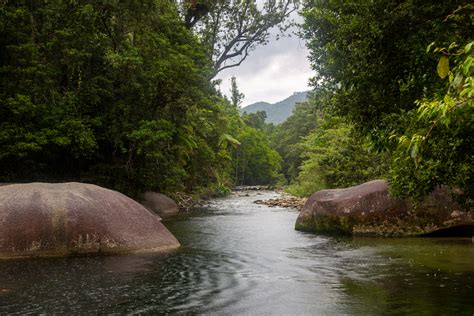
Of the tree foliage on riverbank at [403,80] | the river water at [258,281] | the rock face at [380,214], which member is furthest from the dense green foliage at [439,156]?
the rock face at [380,214]

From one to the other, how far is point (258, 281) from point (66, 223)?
4.78 m

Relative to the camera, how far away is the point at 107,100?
895 inches

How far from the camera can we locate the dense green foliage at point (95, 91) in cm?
1920

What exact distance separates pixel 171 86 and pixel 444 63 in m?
20.3

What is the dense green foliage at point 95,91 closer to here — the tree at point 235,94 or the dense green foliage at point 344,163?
the dense green foliage at point 344,163

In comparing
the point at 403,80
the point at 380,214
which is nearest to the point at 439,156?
the point at 403,80

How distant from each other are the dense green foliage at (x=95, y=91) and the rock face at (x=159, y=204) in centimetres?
71

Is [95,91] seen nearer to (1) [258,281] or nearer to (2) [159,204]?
(2) [159,204]

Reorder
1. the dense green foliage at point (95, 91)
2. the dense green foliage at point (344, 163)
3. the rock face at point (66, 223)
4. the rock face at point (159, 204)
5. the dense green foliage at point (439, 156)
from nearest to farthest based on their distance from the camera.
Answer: the dense green foliage at point (439, 156) → the rock face at point (66, 223) → the dense green foliage at point (95, 91) → the rock face at point (159, 204) → the dense green foliage at point (344, 163)

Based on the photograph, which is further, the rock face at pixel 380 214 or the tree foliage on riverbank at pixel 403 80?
the rock face at pixel 380 214

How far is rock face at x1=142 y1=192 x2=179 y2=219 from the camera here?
23.3 meters

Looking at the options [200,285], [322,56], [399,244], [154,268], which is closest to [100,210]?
[154,268]

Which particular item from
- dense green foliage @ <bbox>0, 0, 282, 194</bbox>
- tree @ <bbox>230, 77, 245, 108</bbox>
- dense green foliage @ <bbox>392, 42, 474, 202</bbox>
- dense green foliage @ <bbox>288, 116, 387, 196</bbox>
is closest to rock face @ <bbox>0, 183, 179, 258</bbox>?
dense green foliage @ <bbox>392, 42, 474, 202</bbox>

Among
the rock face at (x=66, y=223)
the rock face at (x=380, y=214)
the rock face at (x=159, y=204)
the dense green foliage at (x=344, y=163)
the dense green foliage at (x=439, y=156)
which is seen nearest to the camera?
the dense green foliage at (x=439, y=156)
